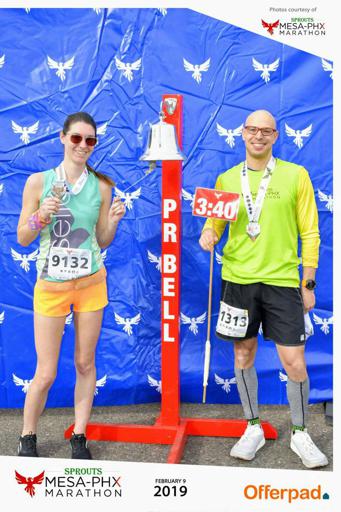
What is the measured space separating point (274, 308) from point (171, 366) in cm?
64

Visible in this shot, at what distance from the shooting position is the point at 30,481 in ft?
9.61

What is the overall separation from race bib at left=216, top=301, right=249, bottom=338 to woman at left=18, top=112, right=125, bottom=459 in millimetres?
559

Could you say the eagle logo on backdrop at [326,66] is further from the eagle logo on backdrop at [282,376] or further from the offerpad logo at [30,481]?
the offerpad logo at [30,481]

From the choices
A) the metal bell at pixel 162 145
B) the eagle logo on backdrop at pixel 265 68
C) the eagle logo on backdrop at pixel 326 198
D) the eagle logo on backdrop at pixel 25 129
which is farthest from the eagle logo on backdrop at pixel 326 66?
the eagle logo on backdrop at pixel 25 129

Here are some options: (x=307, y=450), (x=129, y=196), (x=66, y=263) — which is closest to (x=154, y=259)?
(x=129, y=196)

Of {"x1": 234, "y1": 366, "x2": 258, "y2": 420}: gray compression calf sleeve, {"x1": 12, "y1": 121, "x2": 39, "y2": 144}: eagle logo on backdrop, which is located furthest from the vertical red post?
{"x1": 12, "y1": 121, "x2": 39, "y2": 144}: eagle logo on backdrop

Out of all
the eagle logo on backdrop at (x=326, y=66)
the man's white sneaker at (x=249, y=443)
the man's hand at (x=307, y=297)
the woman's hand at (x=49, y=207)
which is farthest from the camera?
the eagle logo on backdrop at (x=326, y=66)

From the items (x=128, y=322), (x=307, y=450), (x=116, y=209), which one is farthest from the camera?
(x=128, y=322)

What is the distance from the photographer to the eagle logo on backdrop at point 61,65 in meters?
3.51

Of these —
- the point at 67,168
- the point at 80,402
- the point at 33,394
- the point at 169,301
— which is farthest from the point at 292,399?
the point at 67,168

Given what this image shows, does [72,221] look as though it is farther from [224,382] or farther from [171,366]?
[224,382]

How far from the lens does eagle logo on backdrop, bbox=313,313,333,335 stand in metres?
3.72

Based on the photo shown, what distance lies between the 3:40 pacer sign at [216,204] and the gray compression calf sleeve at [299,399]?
32.6 inches

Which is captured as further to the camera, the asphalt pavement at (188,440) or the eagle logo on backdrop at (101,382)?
the eagle logo on backdrop at (101,382)
